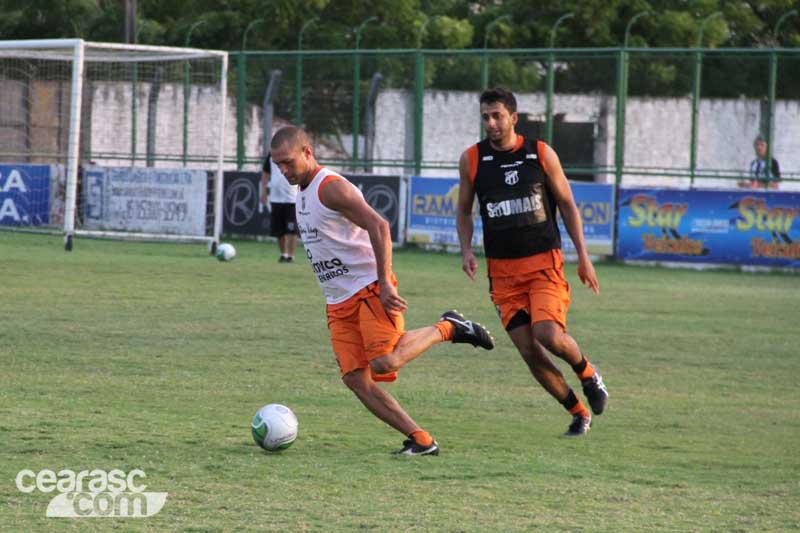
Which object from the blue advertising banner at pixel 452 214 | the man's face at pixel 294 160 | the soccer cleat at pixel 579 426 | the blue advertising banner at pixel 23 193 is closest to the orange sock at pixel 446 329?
the soccer cleat at pixel 579 426

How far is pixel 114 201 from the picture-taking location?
24141mm

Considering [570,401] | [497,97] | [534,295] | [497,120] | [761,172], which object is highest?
[761,172]

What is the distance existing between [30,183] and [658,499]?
18.8 m

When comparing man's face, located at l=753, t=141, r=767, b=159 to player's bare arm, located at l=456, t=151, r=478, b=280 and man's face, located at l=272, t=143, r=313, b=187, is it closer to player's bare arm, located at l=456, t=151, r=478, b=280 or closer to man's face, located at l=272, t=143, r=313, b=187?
player's bare arm, located at l=456, t=151, r=478, b=280

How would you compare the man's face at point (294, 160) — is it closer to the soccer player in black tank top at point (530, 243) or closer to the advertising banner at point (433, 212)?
the soccer player in black tank top at point (530, 243)

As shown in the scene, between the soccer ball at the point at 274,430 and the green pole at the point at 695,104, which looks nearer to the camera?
the soccer ball at the point at 274,430

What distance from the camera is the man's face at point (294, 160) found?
24.6 ft

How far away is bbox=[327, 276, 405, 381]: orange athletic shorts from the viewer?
7617mm

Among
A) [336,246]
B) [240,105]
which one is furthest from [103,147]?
[336,246]

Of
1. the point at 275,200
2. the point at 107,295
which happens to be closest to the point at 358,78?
the point at 275,200

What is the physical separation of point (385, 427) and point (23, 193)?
1648cm

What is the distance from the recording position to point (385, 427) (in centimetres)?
870

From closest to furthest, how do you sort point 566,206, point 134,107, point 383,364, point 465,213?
point 383,364 → point 566,206 → point 465,213 → point 134,107

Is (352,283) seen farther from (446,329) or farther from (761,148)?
(761,148)
